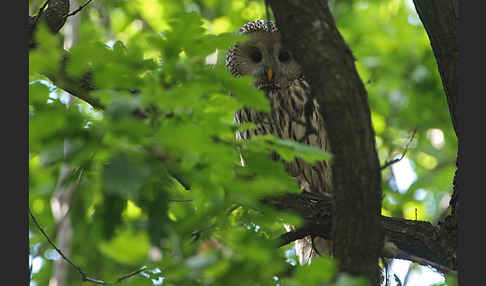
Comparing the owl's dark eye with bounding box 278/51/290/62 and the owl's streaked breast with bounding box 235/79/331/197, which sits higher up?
the owl's dark eye with bounding box 278/51/290/62

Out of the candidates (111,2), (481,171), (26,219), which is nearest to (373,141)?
(481,171)

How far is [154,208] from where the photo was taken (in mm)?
1932

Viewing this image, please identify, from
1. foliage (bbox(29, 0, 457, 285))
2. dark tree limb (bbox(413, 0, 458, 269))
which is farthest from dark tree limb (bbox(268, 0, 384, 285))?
dark tree limb (bbox(413, 0, 458, 269))

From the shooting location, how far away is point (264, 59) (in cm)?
514

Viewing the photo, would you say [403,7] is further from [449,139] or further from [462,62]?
[462,62]

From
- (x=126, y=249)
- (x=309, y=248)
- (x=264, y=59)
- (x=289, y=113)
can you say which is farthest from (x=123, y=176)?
(x=264, y=59)

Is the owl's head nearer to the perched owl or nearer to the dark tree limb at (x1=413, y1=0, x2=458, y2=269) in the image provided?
the perched owl

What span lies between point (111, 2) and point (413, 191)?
423 cm

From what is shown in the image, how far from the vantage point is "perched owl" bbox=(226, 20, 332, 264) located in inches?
181

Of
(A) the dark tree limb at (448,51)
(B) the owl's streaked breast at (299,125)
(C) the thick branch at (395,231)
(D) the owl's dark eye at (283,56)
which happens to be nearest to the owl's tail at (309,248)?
(B) the owl's streaked breast at (299,125)

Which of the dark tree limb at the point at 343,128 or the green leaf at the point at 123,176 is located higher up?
the dark tree limb at the point at 343,128

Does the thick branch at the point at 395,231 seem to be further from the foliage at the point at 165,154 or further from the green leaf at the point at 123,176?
the green leaf at the point at 123,176

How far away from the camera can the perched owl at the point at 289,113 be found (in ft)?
15.1

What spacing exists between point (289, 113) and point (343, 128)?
237 centimetres
